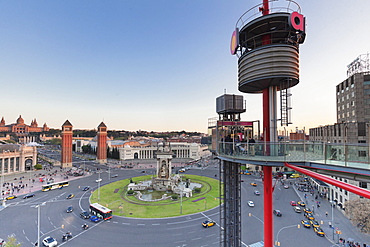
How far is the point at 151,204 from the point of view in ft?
141

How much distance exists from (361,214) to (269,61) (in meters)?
34.8

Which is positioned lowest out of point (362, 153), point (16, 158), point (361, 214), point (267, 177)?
point (361, 214)

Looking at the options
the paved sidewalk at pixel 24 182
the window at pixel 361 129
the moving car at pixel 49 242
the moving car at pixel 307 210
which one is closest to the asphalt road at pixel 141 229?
the moving car at pixel 49 242

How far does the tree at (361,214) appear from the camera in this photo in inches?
1133

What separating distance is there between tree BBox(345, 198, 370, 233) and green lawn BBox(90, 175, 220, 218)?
78.7 feet

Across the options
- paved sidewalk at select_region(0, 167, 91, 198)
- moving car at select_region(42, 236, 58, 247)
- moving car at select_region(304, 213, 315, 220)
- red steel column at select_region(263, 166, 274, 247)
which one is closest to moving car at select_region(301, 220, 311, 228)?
moving car at select_region(304, 213, 315, 220)

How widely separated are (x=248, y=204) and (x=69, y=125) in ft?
294

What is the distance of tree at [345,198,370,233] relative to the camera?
94.5 ft

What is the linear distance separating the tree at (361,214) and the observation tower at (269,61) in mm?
28547

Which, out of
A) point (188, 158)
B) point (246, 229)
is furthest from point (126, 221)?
point (188, 158)

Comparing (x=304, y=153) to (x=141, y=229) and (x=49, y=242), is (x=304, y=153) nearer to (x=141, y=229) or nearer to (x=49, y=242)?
(x=141, y=229)

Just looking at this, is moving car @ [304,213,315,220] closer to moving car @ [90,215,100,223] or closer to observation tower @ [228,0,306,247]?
observation tower @ [228,0,306,247]

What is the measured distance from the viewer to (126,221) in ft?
111

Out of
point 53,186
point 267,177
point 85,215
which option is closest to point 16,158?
point 53,186
